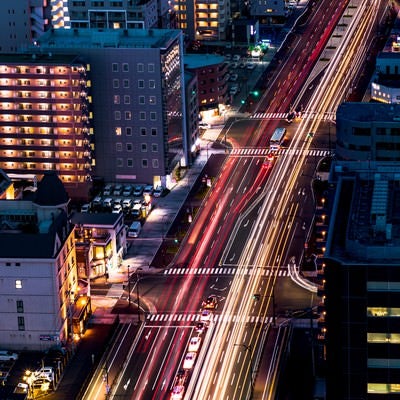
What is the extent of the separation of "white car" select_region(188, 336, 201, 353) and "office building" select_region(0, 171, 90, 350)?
579 inches

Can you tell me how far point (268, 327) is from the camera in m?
190

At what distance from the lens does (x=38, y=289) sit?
184625 mm

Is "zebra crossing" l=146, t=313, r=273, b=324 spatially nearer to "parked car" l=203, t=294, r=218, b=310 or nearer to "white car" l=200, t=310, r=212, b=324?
"white car" l=200, t=310, r=212, b=324

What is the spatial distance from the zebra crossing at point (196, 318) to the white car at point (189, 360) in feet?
32.9

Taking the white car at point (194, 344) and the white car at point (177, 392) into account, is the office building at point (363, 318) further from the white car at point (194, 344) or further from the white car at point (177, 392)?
the white car at point (194, 344)

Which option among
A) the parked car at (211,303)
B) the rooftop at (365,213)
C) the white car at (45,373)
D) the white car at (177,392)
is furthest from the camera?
the parked car at (211,303)

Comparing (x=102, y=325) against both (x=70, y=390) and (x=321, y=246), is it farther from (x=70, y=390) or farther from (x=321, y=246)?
(x=321, y=246)

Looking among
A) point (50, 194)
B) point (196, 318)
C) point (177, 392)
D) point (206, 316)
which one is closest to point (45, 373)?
point (177, 392)

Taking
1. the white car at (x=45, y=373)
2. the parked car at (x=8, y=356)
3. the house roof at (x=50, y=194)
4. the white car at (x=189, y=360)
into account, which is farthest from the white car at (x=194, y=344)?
the house roof at (x=50, y=194)

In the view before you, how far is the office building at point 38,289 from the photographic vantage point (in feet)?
602

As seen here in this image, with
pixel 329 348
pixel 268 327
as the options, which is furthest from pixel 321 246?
pixel 329 348

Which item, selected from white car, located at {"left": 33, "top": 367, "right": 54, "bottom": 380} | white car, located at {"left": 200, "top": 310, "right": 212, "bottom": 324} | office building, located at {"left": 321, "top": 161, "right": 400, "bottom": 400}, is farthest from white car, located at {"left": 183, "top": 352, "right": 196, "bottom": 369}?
office building, located at {"left": 321, "top": 161, "right": 400, "bottom": 400}

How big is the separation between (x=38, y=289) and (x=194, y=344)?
798 inches

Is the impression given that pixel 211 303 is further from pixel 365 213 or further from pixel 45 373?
pixel 365 213
